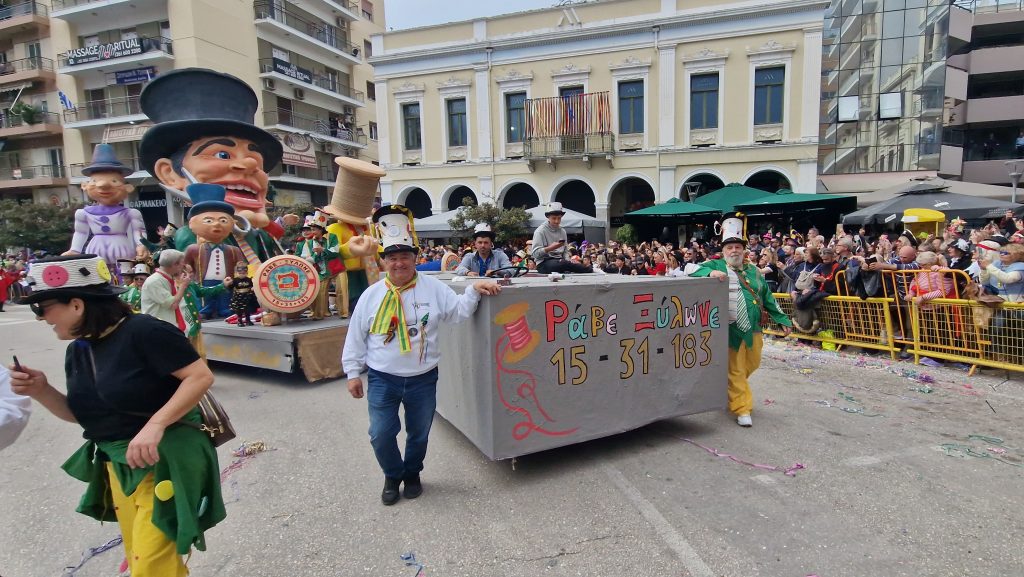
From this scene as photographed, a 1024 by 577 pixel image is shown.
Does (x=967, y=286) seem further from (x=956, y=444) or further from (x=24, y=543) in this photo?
(x=24, y=543)

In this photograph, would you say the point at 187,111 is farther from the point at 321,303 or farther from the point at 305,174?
the point at 305,174

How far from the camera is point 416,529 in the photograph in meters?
3.33

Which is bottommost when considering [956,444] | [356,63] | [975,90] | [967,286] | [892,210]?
[956,444]

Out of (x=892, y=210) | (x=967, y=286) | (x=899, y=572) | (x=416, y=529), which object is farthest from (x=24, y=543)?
(x=892, y=210)

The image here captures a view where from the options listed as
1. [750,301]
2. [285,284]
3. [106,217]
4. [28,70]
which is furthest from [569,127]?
[28,70]

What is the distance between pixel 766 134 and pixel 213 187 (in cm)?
2187

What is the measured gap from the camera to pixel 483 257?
6.07 m

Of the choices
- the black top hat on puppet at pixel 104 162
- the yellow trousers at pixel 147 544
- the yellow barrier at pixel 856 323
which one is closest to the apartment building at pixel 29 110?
the black top hat on puppet at pixel 104 162

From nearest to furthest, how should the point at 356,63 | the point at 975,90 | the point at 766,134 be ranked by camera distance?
the point at 766,134, the point at 975,90, the point at 356,63

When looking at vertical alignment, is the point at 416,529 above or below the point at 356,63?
below

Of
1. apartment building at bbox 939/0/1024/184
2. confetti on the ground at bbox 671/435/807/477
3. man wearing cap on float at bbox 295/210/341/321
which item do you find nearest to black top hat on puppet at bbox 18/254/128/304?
confetti on the ground at bbox 671/435/807/477

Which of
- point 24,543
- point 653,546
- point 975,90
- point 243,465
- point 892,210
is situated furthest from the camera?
point 975,90

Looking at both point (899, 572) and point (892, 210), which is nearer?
point (899, 572)

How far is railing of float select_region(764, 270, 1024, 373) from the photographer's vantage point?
6.41 meters
